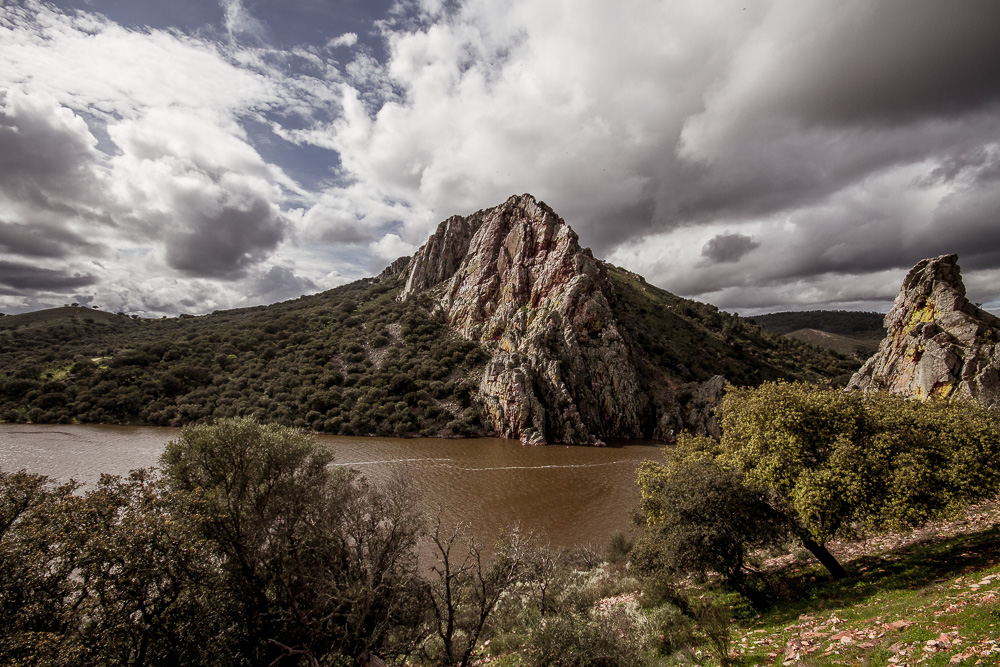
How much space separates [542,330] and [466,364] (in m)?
16.3

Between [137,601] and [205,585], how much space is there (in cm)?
191

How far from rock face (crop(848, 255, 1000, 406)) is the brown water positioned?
87.7 feet

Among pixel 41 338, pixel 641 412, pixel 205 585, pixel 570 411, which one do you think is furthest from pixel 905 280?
pixel 41 338

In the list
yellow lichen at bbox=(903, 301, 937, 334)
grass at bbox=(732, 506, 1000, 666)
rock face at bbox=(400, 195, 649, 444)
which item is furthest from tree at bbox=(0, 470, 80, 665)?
yellow lichen at bbox=(903, 301, 937, 334)

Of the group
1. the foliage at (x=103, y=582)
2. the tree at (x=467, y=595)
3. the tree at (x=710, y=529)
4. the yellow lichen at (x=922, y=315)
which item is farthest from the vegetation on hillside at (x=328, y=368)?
the tree at (x=710, y=529)

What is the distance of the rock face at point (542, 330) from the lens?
62.0 metres

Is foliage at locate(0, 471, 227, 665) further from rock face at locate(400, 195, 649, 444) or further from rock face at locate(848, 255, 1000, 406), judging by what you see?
rock face at locate(400, 195, 649, 444)

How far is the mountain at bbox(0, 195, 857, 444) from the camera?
207ft

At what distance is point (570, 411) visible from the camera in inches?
2443

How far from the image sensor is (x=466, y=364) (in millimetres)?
76000

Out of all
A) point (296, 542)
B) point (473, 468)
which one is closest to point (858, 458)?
point (296, 542)

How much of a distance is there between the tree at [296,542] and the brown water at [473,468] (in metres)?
12.4

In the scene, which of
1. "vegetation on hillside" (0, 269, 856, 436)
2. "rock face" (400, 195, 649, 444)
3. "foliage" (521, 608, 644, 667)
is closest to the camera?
"foliage" (521, 608, 644, 667)

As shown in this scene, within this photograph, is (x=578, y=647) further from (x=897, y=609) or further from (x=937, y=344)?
(x=937, y=344)
